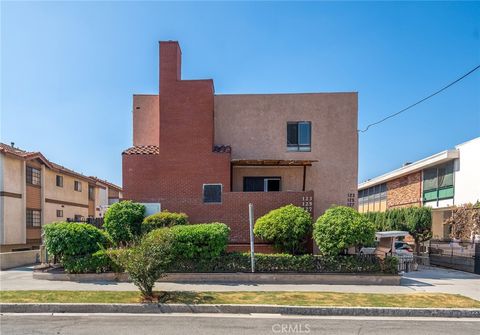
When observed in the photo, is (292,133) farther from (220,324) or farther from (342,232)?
(220,324)

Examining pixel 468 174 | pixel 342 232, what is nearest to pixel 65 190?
pixel 342 232

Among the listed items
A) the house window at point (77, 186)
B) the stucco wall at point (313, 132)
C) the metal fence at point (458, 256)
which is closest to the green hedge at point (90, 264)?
the stucco wall at point (313, 132)

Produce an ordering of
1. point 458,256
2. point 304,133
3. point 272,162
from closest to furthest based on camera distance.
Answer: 1. point 272,162
2. point 458,256
3. point 304,133

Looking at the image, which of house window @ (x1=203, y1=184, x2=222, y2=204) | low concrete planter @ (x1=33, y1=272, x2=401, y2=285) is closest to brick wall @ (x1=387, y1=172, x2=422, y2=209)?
low concrete planter @ (x1=33, y1=272, x2=401, y2=285)

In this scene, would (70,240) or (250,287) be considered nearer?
(250,287)

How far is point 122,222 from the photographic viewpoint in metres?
14.1

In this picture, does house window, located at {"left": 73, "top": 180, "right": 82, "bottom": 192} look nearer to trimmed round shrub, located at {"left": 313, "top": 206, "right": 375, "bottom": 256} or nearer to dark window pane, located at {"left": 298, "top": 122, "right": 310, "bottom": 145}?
dark window pane, located at {"left": 298, "top": 122, "right": 310, "bottom": 145}

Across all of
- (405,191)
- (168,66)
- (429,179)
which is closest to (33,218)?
(168,66)

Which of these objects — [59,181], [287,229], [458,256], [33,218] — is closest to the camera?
[287,229]

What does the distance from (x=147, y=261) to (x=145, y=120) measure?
456 inches

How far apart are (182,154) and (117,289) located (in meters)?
7.81

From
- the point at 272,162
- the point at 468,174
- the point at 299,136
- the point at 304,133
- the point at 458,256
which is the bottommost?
the point at 458,256

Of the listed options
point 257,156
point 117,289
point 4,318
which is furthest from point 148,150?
point 4,318

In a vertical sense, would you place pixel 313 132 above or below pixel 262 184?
above
